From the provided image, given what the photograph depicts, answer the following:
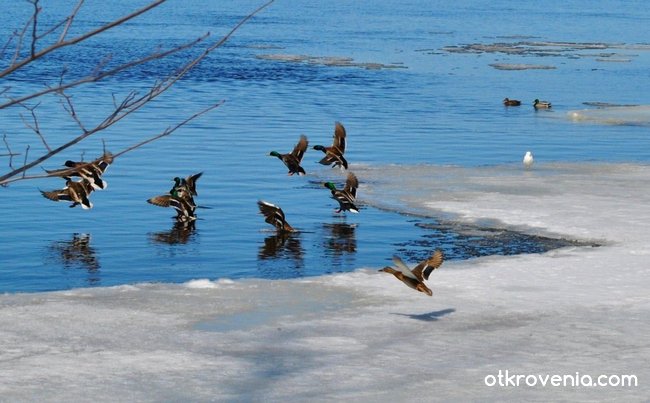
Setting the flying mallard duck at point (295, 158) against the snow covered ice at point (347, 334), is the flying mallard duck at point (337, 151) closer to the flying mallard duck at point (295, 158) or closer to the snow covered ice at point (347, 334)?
the flying mallard duck at point (295, 158)

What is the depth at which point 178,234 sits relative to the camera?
16.3 metres

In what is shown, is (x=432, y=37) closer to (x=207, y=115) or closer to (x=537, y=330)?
(x=207, y=115)

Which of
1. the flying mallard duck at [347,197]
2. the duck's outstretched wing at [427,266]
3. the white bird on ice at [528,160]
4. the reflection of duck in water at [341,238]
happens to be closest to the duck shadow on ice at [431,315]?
the duck's outstretched wing at [427,266]

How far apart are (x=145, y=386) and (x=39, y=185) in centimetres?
1230

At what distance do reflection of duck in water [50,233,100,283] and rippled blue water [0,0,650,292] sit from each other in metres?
0.04

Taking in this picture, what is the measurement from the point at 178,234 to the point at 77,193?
6.59 ft

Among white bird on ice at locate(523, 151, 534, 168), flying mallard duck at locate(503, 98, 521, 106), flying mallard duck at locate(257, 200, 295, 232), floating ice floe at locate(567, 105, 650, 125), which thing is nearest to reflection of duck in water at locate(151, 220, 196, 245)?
flying mallard duck at locate(257, 200, 295, 232)

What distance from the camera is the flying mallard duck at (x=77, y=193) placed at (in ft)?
56.7

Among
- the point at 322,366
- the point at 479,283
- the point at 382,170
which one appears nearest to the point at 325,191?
the point at 382,170

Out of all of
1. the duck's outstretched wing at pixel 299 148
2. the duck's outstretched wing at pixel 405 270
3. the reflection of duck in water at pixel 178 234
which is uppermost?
the duck's outstretched wing at pixel 405 270

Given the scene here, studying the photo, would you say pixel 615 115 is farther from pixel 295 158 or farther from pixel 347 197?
pixel 347 197

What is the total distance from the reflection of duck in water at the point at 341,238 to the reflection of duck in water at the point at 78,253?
294 cm

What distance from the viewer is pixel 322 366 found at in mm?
9086

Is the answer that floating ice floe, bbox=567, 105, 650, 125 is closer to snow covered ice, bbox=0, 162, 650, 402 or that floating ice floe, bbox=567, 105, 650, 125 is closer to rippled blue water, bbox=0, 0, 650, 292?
rippled blue water, bbox=0, 0, 650, 292
